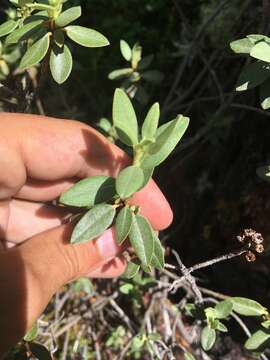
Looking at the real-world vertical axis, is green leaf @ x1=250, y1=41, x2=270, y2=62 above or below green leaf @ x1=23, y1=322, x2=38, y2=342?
above

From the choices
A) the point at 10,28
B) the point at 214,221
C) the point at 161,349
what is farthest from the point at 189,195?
the point at 10,28

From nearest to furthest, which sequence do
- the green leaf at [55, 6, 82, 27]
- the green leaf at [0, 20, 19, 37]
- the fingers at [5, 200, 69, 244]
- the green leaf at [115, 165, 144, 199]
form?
the green leaf at [115, 165, 144, 199] < the green leaf at [55, 6, 82, 27] < the green leaf at [0, 20, 19, 37] < the fingers at [5, 200, 69, 244]

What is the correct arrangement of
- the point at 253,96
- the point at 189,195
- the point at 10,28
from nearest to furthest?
the point at 10,28
the point at 253,96
the point at 189,195

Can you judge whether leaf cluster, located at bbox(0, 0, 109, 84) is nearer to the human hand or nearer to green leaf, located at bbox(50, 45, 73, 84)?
green leaf, located at bbox(50, 45, 73, 84)

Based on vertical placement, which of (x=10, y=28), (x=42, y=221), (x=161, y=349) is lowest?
(x=161, y=349)

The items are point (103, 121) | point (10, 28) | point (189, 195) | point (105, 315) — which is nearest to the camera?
point (10, 28)

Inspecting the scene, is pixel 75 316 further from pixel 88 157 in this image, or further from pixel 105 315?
pixel 88 157

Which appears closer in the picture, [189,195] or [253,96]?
[253,96]

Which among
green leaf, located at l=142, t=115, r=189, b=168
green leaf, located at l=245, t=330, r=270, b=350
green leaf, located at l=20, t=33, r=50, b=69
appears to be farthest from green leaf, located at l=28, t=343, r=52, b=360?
green leaf, located at l=20, t=33, r=50, b=69
